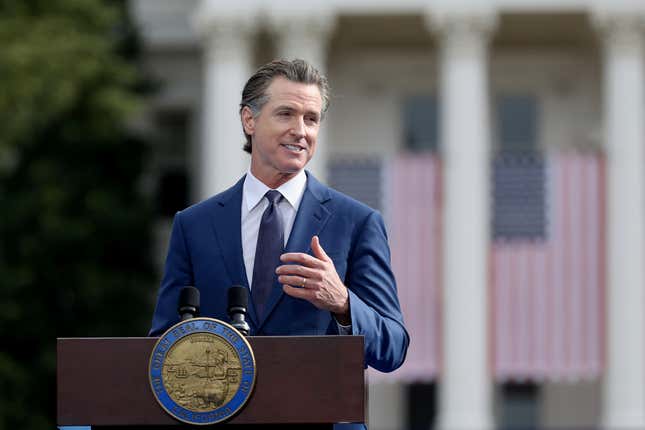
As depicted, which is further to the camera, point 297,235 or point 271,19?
point 271,19

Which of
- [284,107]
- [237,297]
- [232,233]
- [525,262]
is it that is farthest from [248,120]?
[525,262]

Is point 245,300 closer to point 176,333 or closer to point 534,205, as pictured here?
point 176,333

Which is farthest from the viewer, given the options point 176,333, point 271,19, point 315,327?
point 271,19

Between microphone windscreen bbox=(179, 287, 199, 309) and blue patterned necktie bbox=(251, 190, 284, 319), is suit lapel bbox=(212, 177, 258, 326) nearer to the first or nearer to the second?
blue patterned necktie bbox=(251, 190, 284, 319)

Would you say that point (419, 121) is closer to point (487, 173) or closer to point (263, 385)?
point (487, 173)

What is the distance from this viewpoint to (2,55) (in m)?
31.4

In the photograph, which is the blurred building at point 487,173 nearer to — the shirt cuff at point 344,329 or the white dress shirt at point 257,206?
the white dress shirt at point 257,206

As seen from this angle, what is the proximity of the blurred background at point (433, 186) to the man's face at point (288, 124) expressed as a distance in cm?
2994

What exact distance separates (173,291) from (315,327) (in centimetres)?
42

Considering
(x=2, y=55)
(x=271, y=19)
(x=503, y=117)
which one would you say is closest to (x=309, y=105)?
(x=2, y=55)

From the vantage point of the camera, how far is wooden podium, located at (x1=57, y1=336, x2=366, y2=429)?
448 centimetres

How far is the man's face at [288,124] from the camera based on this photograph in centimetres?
507

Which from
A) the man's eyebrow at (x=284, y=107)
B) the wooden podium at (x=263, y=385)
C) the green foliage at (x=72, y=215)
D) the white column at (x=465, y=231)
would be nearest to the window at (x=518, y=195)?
the white column at (x=465, y=231)

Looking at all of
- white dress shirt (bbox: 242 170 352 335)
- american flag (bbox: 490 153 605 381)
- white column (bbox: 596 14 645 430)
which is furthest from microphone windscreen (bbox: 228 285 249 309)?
white column (bbox: 596 14 645 430)
